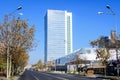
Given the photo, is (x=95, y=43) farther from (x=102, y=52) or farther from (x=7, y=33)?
(x=7, y=33)

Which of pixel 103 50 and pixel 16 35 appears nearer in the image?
pixel 16 35

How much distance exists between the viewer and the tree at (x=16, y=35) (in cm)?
5188

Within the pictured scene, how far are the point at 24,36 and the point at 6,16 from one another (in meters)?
4.50

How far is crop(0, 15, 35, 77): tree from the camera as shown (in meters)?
51.9

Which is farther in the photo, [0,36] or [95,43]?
[95,43]

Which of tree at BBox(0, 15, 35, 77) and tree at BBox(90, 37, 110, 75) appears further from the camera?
tree at BBox(90, 37, 110, 75)

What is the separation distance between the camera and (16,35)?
52.0 metres

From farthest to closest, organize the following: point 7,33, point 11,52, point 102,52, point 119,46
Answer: point 102,52
point 119,46
point 11,52
point 7,33

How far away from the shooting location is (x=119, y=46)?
193 feet

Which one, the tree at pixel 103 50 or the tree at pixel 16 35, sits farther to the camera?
the tree at pixel 103 50

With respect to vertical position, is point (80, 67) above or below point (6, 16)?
below

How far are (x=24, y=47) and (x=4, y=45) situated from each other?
11.7 feet

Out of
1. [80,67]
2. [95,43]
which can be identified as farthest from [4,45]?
[80,67]

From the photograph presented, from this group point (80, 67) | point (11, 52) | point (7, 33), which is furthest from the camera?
point (80, 67)
